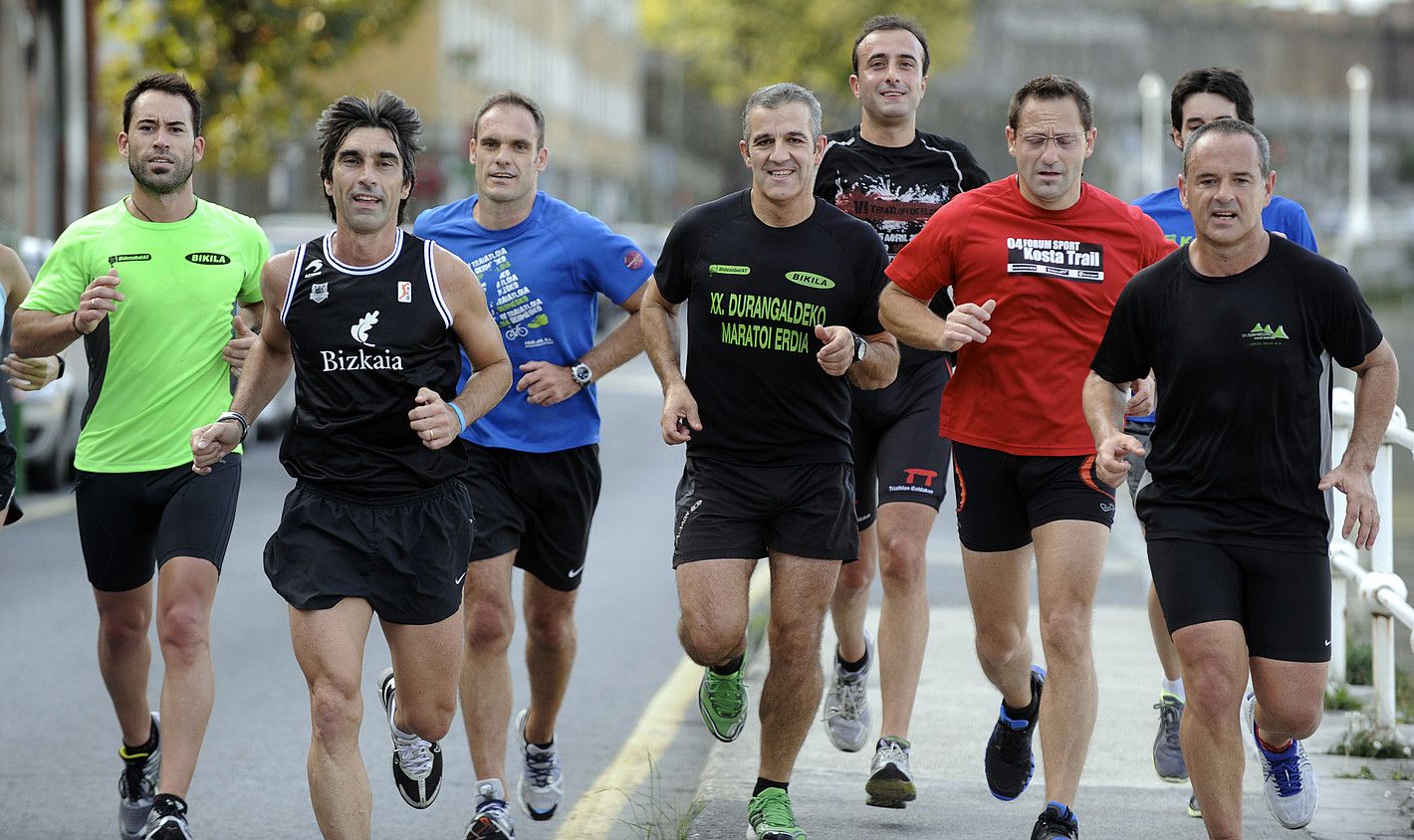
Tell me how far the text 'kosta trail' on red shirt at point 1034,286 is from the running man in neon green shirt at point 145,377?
2.19 meters

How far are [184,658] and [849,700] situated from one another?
2428 millimetres

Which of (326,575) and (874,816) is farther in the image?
(874,816)

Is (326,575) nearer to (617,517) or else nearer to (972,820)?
(972,820)

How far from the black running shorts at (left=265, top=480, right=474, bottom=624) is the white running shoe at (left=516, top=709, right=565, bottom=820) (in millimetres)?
1342

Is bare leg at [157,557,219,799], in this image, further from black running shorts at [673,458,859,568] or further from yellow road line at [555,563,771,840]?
black running shorts at [673,458,859,568]

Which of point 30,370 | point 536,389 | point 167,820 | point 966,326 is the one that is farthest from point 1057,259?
point 30,370

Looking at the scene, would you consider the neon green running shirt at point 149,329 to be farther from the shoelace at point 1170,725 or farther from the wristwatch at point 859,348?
the shoelace at point 1170,725

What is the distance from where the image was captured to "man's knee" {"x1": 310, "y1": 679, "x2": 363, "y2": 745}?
5531 mm

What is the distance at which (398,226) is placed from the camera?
19.5 ft

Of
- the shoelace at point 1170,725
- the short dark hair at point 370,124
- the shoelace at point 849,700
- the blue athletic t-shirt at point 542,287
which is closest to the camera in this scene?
the short dark hair at point 370,124

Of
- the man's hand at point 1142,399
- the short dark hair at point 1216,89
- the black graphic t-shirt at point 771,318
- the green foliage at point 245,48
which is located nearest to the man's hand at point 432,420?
the black graphic t-shirt at point 771,318

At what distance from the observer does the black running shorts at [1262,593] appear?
18.3 ft

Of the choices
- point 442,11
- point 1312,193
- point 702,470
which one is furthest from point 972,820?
point 1312,193

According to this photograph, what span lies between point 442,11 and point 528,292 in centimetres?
4674
